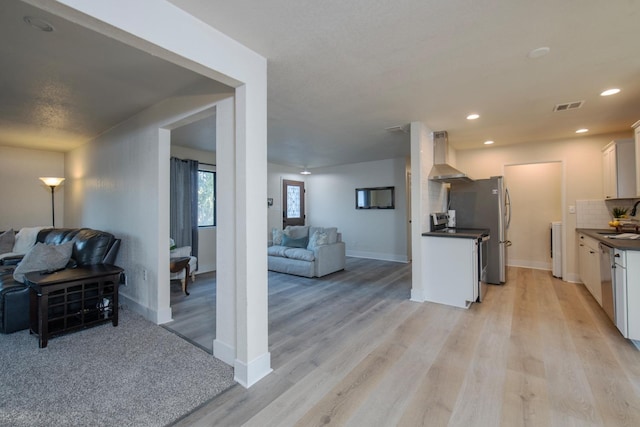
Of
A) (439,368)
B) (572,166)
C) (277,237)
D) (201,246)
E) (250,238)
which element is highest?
(572,166)

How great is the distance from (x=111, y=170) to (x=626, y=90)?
6.12m

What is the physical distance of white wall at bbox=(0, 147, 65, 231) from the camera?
4.91m

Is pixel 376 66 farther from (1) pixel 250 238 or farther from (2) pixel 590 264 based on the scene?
(2) pixel 590 264

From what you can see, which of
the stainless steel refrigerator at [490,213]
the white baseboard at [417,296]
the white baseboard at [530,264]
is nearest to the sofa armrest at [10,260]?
the white baseboard at [417,296]

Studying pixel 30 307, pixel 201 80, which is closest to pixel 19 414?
pixel 30 307

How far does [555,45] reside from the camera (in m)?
2.02

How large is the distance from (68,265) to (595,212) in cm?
747

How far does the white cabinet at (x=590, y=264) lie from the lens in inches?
129

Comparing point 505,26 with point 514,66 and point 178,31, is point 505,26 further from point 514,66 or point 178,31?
point 178,31

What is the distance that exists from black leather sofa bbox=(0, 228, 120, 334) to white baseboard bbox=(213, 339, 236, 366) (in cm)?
162

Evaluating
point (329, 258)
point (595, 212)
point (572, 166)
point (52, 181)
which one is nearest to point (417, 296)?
point (329, 258)

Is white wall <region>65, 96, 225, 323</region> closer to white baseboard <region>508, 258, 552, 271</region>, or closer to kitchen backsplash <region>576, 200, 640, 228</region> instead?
kitchen backsplash <region>576, 200, 640, 228</region>

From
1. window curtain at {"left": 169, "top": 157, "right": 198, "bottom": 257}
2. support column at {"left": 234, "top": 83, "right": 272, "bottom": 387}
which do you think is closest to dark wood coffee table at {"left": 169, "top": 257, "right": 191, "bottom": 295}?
window curtain at {"left": 169, "top": 157, "right": 198, "bottom": 257}

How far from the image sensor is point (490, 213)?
177 inches
